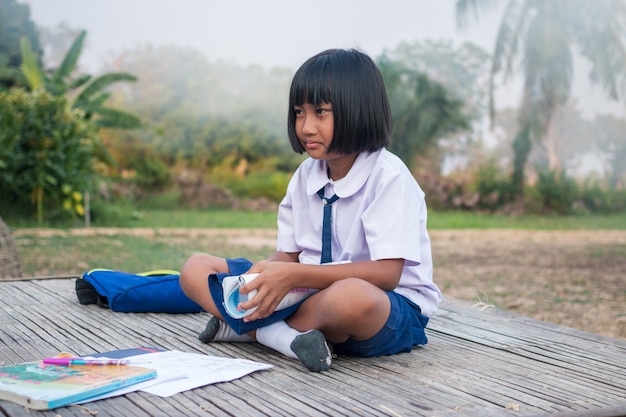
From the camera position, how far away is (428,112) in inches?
644

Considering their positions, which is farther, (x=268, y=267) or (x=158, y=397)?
(x=268, y=267)

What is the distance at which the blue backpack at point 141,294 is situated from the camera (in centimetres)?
258

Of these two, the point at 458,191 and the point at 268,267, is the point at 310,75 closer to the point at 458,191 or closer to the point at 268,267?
the point at 268,267

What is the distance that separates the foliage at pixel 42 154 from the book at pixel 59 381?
27.4ft

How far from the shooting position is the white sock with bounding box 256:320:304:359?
195 cm

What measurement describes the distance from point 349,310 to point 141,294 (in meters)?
1.05

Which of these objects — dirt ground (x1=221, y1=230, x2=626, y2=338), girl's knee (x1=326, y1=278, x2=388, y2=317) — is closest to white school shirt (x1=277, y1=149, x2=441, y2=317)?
girl's knee (x1=326, y1=278, x2=388, y2=317)

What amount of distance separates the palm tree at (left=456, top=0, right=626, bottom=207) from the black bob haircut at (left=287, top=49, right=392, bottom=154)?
478 inches

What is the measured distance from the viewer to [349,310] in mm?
1804

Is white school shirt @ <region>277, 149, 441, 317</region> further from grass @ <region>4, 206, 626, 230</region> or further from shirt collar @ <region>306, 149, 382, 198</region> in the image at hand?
grass @ <region>4, 206, 626, 230</region>

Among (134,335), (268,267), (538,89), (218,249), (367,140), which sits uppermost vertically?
(538,89)

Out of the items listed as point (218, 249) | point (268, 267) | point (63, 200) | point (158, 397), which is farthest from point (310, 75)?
point (63, 200)

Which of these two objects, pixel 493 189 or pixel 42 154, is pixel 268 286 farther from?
pixel 493 189

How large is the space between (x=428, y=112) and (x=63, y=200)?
29.7ft
